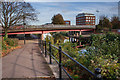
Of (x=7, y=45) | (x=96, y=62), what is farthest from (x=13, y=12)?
(x=96, y=62)

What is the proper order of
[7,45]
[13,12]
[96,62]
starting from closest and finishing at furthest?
[96,62] < [7,45] < [13,12]

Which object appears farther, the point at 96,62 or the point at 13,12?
the point at 13,12

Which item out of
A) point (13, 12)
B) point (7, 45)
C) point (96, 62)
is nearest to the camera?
point (96, 62)

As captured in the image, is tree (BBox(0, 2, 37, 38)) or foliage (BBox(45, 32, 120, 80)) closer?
foliage (BBox(45, 32, 120, 80))

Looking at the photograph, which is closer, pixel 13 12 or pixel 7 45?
pixel 7 45

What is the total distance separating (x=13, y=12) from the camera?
20.9 m

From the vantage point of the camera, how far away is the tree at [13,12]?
19.5 metres

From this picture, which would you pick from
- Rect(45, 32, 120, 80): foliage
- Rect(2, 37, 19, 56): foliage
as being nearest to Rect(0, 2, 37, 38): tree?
Rect(2, 37, 19, 56): foliage

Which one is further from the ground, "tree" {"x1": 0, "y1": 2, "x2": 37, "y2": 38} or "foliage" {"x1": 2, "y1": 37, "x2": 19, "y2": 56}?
"tree" {"x1": 0, "y1": 2, "x2": 37, "y2": 38}

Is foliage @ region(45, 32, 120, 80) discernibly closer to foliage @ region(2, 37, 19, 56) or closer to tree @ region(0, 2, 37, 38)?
foliage @ region(2, 37, 19, 56)

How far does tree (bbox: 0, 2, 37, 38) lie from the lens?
64.1 ft

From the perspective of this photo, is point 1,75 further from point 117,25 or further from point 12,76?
point 117,25

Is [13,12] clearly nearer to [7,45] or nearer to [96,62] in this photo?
[7,45]

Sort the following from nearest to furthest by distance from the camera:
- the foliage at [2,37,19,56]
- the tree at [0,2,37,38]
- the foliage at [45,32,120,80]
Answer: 1. the foliage at [45,32,120,80]
2. the foliage at [2,37,19,56]
3. the tree at [0,2,37,38]
